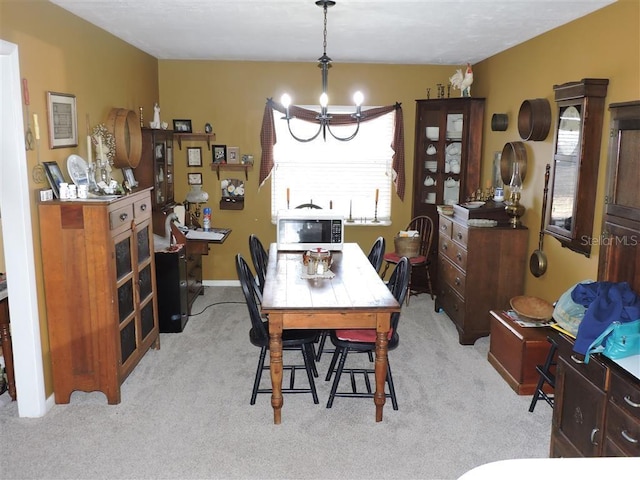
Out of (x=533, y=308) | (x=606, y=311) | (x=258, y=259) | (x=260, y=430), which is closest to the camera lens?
(x=606, y=311)

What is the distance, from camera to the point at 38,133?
331cm

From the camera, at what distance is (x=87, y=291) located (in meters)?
3.45

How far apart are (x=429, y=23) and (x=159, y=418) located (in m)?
3.29

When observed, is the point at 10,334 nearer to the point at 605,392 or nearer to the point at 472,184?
the point at 605,392

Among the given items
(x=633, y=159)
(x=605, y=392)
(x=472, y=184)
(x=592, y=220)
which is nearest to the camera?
(x=605, y=392)

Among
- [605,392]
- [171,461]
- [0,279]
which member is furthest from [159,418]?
[605,392]

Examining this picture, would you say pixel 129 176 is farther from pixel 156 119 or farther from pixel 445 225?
pixel 445 225

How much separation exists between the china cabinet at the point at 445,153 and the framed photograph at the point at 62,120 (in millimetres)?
3570

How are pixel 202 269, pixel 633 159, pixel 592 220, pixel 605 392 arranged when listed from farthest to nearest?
pixel 202 269, pixel 592 220, pixel 633 159, pixel 605 392

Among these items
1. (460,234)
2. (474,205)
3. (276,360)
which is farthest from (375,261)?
(276,360)

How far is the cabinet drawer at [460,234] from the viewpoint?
466 centimetres

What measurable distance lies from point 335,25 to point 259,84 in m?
2.11

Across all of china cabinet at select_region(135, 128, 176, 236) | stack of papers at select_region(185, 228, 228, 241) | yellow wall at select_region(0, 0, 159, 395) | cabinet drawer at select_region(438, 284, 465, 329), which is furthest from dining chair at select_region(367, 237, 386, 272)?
yellow wall at select_region(0, 0, 159, 395)

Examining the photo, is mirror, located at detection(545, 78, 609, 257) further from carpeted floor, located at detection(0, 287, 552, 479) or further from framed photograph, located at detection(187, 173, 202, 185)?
framed photograph, located at detection(187, 173, 202, 185)
